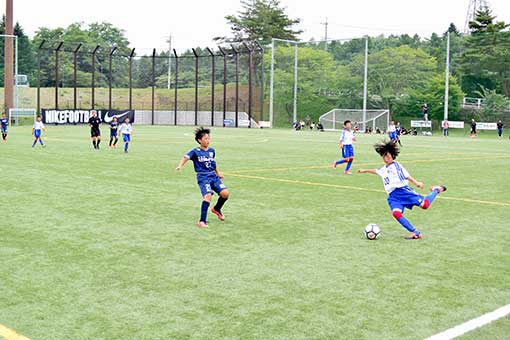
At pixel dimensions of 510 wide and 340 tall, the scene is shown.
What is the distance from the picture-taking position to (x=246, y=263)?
25.5ft

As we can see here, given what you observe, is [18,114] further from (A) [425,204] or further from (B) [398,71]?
(A) [425,204]

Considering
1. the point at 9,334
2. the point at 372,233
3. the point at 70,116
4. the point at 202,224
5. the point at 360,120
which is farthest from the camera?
the point at 360,120

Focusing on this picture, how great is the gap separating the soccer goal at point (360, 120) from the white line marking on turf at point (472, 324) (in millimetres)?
56195

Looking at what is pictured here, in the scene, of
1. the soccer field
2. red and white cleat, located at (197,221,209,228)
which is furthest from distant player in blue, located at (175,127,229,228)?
the soccer field

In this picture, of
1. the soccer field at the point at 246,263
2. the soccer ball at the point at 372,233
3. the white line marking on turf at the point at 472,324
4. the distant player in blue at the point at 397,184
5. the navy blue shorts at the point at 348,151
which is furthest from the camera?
the navy blue shorts at the point at 348,151

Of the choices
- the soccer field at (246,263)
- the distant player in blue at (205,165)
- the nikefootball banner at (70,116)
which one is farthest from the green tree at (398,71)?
the distant player in blue at (205,165)

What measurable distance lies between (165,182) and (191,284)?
991cm

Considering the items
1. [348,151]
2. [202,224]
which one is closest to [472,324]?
[202,224]

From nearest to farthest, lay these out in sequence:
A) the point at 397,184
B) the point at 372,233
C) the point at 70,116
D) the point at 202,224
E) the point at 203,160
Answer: the point at 372,233
the point at 397,184
the point at 202,224
the point at 203,160
the point at 70,116

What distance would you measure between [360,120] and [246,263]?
60757mm

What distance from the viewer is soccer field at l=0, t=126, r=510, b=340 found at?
5.53 meters

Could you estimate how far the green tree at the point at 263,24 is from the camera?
3903 inches

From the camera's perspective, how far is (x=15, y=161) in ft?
71.9

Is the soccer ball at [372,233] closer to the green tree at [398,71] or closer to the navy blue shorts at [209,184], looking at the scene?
the navy blue shorts at [209,184]
